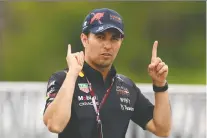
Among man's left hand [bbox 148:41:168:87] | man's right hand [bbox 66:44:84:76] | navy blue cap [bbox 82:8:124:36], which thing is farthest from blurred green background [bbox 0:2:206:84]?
man's right hand [bbox 66:44:84:76]

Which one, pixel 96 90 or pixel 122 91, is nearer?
pixel 96 90

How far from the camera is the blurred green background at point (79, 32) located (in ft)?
40.6

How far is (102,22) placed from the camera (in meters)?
2.98

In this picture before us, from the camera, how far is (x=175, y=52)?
501 inches

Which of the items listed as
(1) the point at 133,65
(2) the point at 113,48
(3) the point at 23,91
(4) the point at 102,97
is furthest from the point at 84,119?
(1) the point at 133,65

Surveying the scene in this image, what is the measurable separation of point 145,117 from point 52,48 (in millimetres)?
9530

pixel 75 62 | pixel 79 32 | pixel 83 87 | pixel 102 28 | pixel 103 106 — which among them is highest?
pixel 102 28

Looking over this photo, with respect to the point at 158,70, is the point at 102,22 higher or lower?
higher

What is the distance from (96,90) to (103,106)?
0.11 metres

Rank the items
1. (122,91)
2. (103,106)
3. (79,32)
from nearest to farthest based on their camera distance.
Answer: (103,106) → (122,91) → (79,32)

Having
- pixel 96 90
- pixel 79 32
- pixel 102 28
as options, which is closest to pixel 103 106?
pixel 96 90

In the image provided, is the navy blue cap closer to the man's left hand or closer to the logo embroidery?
the logo embroidery

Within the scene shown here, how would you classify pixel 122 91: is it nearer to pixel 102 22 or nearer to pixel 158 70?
pixel 158 70

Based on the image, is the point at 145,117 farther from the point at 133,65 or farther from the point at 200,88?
the point at 133,65
